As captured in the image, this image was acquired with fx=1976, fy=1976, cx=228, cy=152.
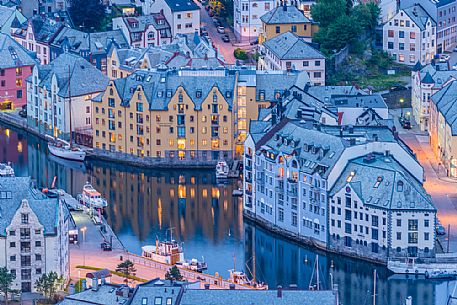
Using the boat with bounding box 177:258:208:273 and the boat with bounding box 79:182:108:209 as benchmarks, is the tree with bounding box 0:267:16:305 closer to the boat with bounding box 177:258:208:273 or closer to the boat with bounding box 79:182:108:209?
the boat with bounding box 177:258:208:273

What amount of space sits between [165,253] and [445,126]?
34.2m

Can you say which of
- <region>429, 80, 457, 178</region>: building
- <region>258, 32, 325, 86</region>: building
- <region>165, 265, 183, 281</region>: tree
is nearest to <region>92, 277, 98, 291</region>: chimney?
<region>165, 265, 183, 281</region>: tree

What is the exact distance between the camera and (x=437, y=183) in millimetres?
163625

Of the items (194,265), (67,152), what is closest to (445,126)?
(194,265)

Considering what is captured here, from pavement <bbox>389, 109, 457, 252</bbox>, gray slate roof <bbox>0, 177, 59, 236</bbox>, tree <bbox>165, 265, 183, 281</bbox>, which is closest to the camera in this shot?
tree <bbox>165, 265, 183, 281</bbox>

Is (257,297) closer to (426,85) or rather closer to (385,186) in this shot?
(385,186)

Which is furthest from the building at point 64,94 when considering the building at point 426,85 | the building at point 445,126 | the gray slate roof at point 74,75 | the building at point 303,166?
the building at point 445,126

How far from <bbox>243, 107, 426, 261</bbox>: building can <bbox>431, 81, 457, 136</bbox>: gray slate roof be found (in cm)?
1035

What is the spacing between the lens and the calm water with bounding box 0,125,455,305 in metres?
141

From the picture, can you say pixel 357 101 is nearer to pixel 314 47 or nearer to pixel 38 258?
pixel 314 47

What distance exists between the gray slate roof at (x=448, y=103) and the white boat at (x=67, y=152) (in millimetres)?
32252

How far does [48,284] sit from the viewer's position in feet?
431

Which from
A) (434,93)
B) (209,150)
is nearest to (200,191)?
(209,150)

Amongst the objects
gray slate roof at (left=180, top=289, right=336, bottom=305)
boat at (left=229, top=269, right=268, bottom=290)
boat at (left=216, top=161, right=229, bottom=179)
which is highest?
boat at (left=216, top=161, right=229, bottom=179)
